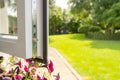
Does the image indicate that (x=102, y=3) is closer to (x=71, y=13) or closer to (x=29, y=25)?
(x=71, y=13)

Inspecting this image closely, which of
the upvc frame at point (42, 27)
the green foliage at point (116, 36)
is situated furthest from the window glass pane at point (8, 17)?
the green foliage at point (116, 36)

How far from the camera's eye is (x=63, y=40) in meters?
6.64

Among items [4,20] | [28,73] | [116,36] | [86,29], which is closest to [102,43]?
[116,36]

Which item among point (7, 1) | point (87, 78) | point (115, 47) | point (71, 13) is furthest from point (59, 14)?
point (7, 1)

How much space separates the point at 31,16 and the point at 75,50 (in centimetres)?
490

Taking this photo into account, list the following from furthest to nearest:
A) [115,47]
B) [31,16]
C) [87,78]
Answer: [115,47] → [87,78] → [31,16]

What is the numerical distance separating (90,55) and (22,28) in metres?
4.36

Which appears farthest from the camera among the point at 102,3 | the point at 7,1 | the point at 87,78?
the point at 102,3

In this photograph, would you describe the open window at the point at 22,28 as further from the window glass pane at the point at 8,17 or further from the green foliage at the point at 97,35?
the green foliage at the point at 97,35

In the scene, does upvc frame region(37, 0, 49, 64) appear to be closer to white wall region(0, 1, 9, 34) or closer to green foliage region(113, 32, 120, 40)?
white wall region(0, 1, 9, 34)

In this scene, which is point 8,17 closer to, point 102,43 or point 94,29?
point 102,43

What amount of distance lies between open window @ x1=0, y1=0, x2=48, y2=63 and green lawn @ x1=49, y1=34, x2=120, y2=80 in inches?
91.3

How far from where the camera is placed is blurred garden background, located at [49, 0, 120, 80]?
18.0ft

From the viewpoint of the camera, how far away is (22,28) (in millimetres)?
907
